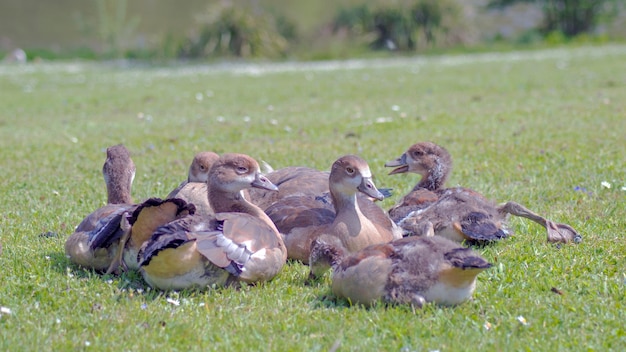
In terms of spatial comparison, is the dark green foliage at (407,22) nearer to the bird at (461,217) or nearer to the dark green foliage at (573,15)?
the dark green foliage at (573,15)

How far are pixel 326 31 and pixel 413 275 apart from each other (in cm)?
2943

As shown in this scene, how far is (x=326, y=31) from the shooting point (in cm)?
3334

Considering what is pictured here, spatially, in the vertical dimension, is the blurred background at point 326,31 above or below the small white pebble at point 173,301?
below

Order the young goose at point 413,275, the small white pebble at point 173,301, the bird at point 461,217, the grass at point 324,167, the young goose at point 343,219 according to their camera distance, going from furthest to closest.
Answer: the bird at point 461,217 → the young goose at point 343,219 → the small white pebble at point 173,301 → the young goose at point 413,275 → the grass at point 324,167

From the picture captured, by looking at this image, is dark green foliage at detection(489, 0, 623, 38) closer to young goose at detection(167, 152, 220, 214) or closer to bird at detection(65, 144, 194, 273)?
young goose at detection(167, 152, 220, 214)

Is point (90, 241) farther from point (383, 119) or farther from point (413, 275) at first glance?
point (383, 119)

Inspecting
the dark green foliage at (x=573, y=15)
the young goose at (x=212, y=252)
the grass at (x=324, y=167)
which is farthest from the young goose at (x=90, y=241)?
the dark green foliage at (x=573, y=15)

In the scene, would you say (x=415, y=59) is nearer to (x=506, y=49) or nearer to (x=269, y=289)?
(x=506, y=49)

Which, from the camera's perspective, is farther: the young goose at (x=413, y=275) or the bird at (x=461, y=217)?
the bird at (x=461, y=217)

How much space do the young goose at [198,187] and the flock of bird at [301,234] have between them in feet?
0.06

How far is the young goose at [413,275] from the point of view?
458 cm

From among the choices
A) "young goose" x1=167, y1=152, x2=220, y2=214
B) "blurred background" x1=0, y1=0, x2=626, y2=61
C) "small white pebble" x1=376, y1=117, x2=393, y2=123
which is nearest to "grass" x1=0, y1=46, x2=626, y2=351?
"small white pebble" x1=376, y1=117, x2=393, y2=123

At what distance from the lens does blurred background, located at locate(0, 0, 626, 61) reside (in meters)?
30.2

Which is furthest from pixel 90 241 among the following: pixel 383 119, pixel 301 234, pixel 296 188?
pixel 383 119
